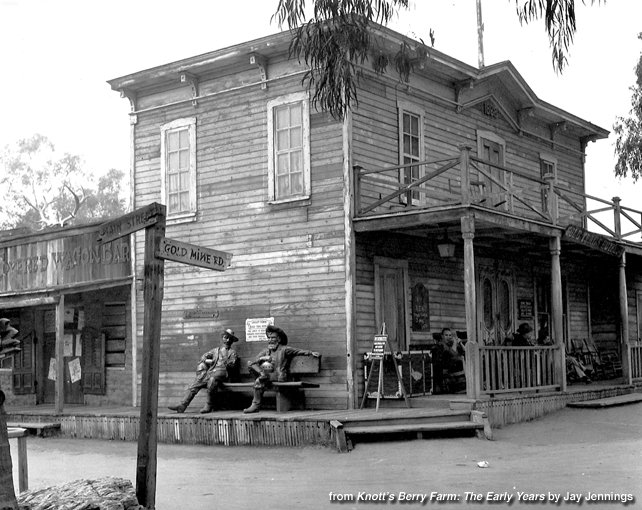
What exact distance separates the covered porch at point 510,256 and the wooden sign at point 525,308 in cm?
4

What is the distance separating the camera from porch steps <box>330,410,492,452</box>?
13.8 metres

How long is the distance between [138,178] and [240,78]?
324 centimetres

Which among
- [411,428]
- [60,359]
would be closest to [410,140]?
[411,428]

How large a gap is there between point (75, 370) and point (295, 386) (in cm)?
692

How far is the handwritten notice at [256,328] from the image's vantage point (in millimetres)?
17406

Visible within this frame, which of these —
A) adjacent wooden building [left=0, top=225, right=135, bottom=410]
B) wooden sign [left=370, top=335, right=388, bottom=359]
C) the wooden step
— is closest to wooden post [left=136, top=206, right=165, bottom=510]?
the wooden step

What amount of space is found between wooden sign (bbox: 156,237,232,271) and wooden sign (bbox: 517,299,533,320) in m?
13.5

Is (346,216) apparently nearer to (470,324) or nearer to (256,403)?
(470,324)

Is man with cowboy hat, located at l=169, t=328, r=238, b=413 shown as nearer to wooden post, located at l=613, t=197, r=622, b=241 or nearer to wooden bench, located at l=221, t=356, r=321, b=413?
wooden bench, located at l=221, t=356, r=321, b=413

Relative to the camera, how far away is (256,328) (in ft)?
57.6

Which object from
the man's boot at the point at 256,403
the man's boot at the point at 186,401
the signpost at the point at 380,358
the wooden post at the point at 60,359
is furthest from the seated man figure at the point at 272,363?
the wooden post at the point at 60,359

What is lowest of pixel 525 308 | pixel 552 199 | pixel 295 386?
pixel 295 386

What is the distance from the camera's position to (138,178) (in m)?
19.8

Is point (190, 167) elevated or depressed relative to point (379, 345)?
elevated
